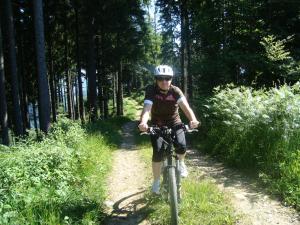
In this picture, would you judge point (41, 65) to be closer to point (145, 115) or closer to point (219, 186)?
Result: point (219, 186)

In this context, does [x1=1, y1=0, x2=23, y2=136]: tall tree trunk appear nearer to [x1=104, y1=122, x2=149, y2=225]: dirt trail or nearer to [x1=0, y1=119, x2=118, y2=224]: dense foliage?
[x1=104, y1=122, x2=149, y2=225]: dirt trail

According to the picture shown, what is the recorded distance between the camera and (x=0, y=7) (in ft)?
64.2

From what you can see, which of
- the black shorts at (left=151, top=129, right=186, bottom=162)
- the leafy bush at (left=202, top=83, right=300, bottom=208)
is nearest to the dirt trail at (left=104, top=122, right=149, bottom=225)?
the black shorts at (left=151, top=129, right=186, bottom=162)

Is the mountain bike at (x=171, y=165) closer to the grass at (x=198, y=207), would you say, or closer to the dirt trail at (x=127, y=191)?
the grass at (x=198, y=207)

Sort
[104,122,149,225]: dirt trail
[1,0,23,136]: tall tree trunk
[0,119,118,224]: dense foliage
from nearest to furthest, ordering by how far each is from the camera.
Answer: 1. [0,119,118,224]: dense foliage
2. [104,122,149,225]: dirt trail
3. [1,0,23,136]: tall tree trunk

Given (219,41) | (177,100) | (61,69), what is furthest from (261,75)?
(61,69)

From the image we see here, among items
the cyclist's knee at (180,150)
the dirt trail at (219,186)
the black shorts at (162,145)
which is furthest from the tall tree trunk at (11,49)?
the cyclist's knee at (180,150)

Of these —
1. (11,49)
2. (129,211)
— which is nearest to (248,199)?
(129,211)

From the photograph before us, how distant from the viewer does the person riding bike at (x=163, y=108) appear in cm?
591

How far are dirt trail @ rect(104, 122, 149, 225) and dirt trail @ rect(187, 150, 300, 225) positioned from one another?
5.04ft

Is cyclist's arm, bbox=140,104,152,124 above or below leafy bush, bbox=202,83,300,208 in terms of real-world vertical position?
above

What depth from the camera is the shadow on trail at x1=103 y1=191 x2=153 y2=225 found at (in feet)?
19.7

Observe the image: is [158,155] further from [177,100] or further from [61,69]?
[61,69]

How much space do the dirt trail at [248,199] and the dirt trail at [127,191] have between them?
1536 mm
